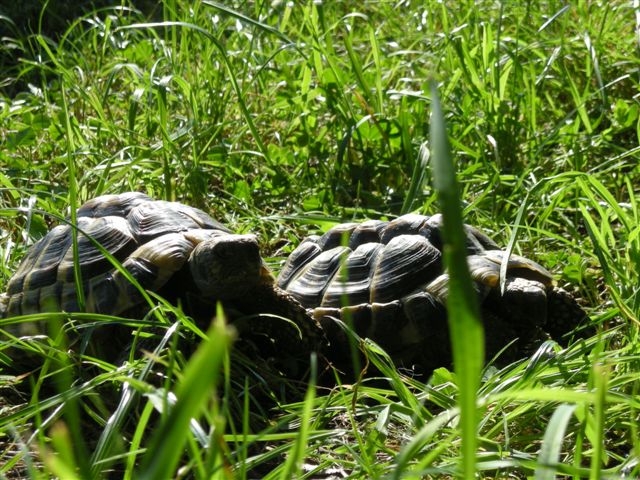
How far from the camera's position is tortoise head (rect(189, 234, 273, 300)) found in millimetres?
2523

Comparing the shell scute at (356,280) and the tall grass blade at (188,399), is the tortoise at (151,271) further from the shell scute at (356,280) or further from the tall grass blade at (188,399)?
the tall grass blade at (188,399)

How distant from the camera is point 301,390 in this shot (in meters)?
2.58

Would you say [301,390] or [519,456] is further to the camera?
[301,390]

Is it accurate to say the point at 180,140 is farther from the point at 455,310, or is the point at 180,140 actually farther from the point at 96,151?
the point at 455,310

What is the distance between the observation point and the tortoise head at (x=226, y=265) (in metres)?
2.52

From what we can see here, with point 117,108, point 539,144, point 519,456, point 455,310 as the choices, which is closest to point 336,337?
A: point 519,456

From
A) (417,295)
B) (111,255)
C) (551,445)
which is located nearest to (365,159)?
(417,295)

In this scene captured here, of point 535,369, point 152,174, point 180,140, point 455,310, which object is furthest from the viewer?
point 180,140

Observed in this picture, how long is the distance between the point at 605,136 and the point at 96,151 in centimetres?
224

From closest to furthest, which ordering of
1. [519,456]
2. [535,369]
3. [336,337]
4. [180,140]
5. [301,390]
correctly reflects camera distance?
[519,456] < [535,369] < [301,390] < [336,337] < [180,140]

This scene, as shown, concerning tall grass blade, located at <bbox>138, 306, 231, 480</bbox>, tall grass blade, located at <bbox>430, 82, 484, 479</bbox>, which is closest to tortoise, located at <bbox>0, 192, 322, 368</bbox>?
tall grass blade, located at <bbox>138, 306, 231, 480</bbox>

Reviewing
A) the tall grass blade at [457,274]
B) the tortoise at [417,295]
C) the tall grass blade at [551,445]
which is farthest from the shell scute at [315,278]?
the tall grass blade at [457,274]

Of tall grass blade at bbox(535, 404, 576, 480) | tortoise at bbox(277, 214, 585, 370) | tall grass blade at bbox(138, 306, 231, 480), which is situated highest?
tall grass blade at bbox(138, 306, 231, 480)

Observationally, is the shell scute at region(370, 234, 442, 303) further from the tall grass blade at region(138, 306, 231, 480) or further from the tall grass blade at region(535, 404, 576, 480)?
the tall grass blade at region(138, 306, 231, 480)
